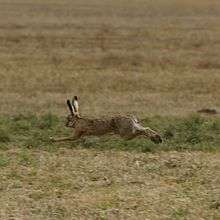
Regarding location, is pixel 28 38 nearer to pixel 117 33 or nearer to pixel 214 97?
pixel 117 33

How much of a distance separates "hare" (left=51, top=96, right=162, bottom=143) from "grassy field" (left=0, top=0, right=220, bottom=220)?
16 cm

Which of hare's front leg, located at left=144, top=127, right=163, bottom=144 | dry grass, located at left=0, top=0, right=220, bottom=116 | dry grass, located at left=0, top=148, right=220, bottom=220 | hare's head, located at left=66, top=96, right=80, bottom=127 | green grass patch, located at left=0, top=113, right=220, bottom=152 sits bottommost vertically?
dry grass, located at left=0, top=0, right=220, bottom=116

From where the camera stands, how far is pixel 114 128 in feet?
40.3

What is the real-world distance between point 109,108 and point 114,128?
184 inches

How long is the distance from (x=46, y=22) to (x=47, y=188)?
26096 mm

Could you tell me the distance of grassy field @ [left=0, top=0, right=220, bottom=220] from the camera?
808cm

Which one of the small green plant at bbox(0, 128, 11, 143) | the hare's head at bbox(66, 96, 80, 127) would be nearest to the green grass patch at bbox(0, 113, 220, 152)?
the small green plant at bbox(0, 128, 11, 143)

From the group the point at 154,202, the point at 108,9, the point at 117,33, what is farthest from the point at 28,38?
the point at 154,202

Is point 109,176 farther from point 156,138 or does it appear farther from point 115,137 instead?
point 115,137

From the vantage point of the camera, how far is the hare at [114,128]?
12078 millimetres

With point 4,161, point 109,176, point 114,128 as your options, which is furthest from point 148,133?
point 109,176

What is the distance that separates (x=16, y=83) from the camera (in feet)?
64.2

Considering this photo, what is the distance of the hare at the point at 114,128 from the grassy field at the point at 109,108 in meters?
0.16

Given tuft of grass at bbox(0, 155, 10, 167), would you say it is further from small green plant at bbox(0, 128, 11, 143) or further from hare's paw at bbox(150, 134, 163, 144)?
hare's paw at bbox(150, 134, 163, 144)
